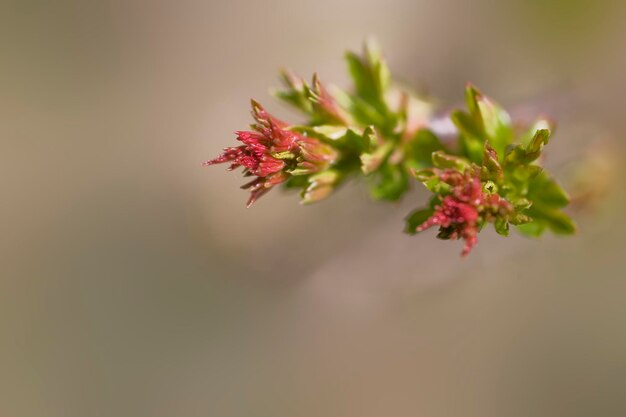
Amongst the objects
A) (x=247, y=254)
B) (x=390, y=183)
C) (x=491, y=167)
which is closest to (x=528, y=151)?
(x=491, y=167)

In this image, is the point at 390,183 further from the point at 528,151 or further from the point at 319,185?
the point at 528,151

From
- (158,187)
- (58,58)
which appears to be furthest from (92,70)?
(158,187)

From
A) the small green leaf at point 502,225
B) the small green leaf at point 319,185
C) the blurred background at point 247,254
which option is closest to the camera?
the small green leaf at point 502,225

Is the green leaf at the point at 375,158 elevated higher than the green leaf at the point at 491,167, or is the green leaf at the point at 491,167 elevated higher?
Answer: the green leaf at the point at 491,167

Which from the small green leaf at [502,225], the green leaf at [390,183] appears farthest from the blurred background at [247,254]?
the small green leaf at [502,225]

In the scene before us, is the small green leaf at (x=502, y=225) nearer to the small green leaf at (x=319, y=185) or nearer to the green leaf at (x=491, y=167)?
the green leaf at (x=491, y=167)

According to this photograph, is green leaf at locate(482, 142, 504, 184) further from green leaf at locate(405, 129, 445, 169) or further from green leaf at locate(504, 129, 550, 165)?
green leaf at locate(405, 129, 445, 169)

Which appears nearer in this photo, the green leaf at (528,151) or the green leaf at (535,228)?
the green leaf at (528,151)

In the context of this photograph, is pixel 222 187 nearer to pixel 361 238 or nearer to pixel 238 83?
pixel 238 83
